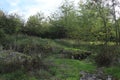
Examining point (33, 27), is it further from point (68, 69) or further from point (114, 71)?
point (114, 71)

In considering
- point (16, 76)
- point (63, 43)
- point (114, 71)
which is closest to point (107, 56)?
point (114, 71)

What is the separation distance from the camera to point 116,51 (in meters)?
22.8

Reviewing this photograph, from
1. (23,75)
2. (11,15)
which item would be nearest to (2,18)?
(11,15)

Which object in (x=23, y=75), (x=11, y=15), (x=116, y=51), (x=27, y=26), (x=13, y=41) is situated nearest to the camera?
(x=23, y=75)

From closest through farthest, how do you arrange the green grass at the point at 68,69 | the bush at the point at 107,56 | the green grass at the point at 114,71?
the green grass at the point at 68,69, the green grass at the point at 114,71, the bush at the point at 107,56

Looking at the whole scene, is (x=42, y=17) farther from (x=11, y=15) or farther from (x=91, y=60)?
(x=91, y=60)

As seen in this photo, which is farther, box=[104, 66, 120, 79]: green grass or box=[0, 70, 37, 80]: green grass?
box=[104, 66, 120, 79]: green grass

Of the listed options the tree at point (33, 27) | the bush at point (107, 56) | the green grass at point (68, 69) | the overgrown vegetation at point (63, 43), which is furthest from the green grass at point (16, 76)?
the tree at point (33, 27)

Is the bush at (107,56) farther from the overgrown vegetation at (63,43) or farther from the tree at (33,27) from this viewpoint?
the tree at (33,27)

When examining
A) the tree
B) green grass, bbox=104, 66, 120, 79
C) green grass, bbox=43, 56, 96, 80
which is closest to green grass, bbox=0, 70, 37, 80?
green grass, bbox=43, 56, 96, 80

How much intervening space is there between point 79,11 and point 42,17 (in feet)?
25.5

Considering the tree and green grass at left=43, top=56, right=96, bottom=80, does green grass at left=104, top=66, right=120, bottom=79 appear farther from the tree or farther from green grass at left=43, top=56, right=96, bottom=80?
the tree

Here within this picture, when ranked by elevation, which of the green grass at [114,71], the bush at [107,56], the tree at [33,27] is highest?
the tree at [33,27]

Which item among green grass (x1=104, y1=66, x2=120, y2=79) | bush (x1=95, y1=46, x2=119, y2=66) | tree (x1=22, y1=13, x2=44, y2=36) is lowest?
green grass (x1=104, y1=66, x2=120, y2=79)
